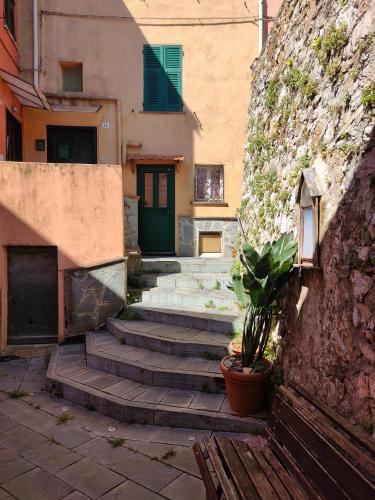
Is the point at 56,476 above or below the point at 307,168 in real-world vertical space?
below

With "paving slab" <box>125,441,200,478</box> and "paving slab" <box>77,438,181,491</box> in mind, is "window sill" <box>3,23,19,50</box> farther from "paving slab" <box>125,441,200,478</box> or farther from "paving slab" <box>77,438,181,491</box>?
"paving slab" <box>125,441,200,478</box>

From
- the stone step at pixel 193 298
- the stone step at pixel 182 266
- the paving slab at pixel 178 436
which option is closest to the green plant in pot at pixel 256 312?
the paving slab at pixel 178 436

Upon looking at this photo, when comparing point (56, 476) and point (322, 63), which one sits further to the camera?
point (322, 63)

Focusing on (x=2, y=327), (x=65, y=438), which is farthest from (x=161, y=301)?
(x=65, y=438)

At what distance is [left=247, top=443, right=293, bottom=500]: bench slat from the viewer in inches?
89.5

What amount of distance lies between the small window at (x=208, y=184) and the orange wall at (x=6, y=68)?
4.50 m

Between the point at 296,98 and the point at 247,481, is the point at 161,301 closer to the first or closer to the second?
the point at 296,98

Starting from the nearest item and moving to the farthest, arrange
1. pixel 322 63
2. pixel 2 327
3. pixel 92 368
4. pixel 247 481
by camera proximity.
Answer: pixel 247 481
pixel 322 63
pixel 92 368
pixel 2 327

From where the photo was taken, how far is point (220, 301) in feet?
20.7

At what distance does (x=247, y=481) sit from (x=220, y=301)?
3955mm

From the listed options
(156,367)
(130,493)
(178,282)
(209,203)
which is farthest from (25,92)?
(130,493)

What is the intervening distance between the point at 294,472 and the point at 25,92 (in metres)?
8.49

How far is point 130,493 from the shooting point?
2.97m

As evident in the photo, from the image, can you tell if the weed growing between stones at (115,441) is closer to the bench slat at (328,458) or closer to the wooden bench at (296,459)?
the wooden bench at (296,459)
